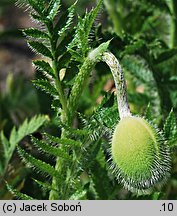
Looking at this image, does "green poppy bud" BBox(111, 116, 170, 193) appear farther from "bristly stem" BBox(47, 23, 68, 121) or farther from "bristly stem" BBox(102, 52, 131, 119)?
"bristly stem" BBox(47, 23, 68, 121)

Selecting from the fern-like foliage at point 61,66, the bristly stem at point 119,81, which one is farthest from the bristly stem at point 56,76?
the bristly stem at point 119,81

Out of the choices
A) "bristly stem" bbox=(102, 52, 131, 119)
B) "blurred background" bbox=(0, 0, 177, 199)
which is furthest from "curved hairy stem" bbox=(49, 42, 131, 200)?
"blurred background" bbox=(0, 0, 177, 199)

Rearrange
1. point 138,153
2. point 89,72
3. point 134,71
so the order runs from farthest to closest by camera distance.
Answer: point 134,71
point 89,72
point 138,153

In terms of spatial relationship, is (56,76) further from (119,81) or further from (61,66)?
(119,81)

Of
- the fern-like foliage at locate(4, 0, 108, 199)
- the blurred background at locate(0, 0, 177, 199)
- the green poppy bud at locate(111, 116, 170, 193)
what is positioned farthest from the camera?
the blurred background at locate(0, 0, 177, 199)

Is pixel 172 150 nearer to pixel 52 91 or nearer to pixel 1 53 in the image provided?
pixel 52 91

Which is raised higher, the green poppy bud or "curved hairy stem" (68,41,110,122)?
"curved hairy stem" (68,41,110,122)

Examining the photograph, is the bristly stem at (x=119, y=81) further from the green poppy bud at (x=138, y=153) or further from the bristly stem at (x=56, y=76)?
the bristly stem at (x=56, y=76)

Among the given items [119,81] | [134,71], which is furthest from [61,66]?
[134,71]

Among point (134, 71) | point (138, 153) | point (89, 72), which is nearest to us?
point (138, 153)
